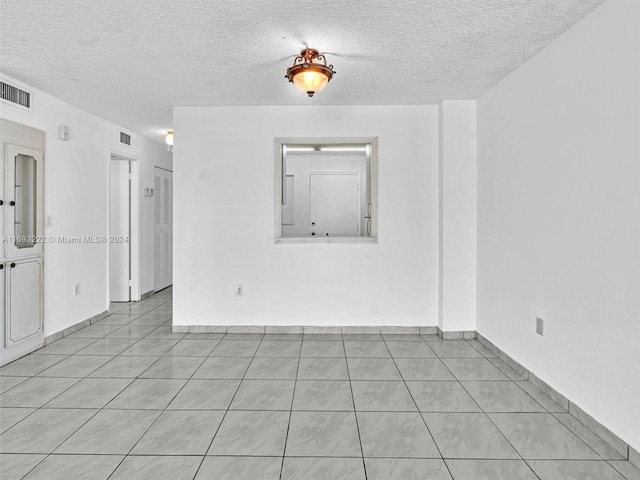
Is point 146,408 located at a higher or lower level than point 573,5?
lower

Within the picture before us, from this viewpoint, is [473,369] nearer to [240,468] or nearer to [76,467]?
[240,468]

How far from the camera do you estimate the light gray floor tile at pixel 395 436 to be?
6.34 ft

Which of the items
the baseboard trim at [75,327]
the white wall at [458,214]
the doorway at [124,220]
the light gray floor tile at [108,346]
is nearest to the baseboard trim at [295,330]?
the white wall at [458,214]

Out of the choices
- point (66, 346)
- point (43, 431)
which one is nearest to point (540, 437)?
point (43, 431)

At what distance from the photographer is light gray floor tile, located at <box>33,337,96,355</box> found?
3.43 m

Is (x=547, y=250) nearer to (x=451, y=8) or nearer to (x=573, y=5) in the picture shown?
(x=573, y=5)

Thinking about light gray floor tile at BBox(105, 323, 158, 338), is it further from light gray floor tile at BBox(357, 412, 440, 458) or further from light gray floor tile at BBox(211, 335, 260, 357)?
light gray floor tile at BBox(357, 412, 440, 458)

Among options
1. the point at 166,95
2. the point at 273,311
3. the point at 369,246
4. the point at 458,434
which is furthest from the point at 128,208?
the point at 458,434

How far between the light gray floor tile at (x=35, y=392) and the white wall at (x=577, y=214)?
3534 mm

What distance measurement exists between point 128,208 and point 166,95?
2.35m

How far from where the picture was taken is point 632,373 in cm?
190

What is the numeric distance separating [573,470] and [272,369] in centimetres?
207

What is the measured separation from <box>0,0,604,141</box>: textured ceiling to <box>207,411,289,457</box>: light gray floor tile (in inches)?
99.0

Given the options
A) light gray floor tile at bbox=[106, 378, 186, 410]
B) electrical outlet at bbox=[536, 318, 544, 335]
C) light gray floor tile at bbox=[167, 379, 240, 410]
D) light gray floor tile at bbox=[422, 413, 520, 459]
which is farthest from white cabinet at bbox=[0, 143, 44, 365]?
electrical outlet at bbox=[536, 318, 544, 335]
